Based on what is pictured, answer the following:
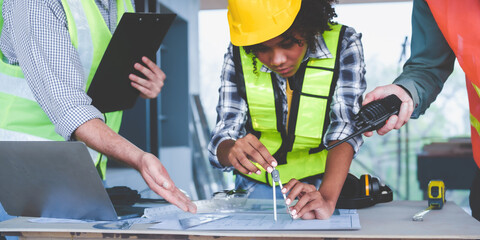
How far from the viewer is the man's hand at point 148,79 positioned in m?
1.56

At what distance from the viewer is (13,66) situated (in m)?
1.37

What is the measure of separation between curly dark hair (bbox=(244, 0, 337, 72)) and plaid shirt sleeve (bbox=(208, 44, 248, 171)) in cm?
10

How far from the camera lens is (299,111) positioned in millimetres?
1524

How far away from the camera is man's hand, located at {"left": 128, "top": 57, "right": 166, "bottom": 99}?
1.56m

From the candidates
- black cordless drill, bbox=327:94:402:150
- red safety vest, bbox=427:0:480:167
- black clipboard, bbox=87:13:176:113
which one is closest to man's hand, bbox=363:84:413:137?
black cordless drill, bbox=327:94:402:150

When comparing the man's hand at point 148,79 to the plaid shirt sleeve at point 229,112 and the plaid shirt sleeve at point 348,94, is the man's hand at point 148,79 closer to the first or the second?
the plaid shirt sleeve at point 229,112

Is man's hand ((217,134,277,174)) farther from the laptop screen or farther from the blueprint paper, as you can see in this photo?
the laptop screen

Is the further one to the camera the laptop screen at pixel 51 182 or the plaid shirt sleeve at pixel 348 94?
the plaid shirt sleeve at pixel 348 94

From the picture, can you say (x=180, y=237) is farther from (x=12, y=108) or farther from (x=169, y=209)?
(x=12, y=108)

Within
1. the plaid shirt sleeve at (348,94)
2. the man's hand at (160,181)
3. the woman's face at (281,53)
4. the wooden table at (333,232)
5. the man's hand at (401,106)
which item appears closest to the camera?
the wooden table at (333,232)

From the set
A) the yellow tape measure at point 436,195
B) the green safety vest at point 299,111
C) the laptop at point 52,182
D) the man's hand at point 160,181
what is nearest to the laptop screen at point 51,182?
the laptop at point 52,182

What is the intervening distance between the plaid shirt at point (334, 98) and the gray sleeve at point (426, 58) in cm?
15

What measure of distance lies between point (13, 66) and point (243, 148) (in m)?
0.67

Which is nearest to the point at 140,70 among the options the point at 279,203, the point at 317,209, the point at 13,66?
the point at 13,66
